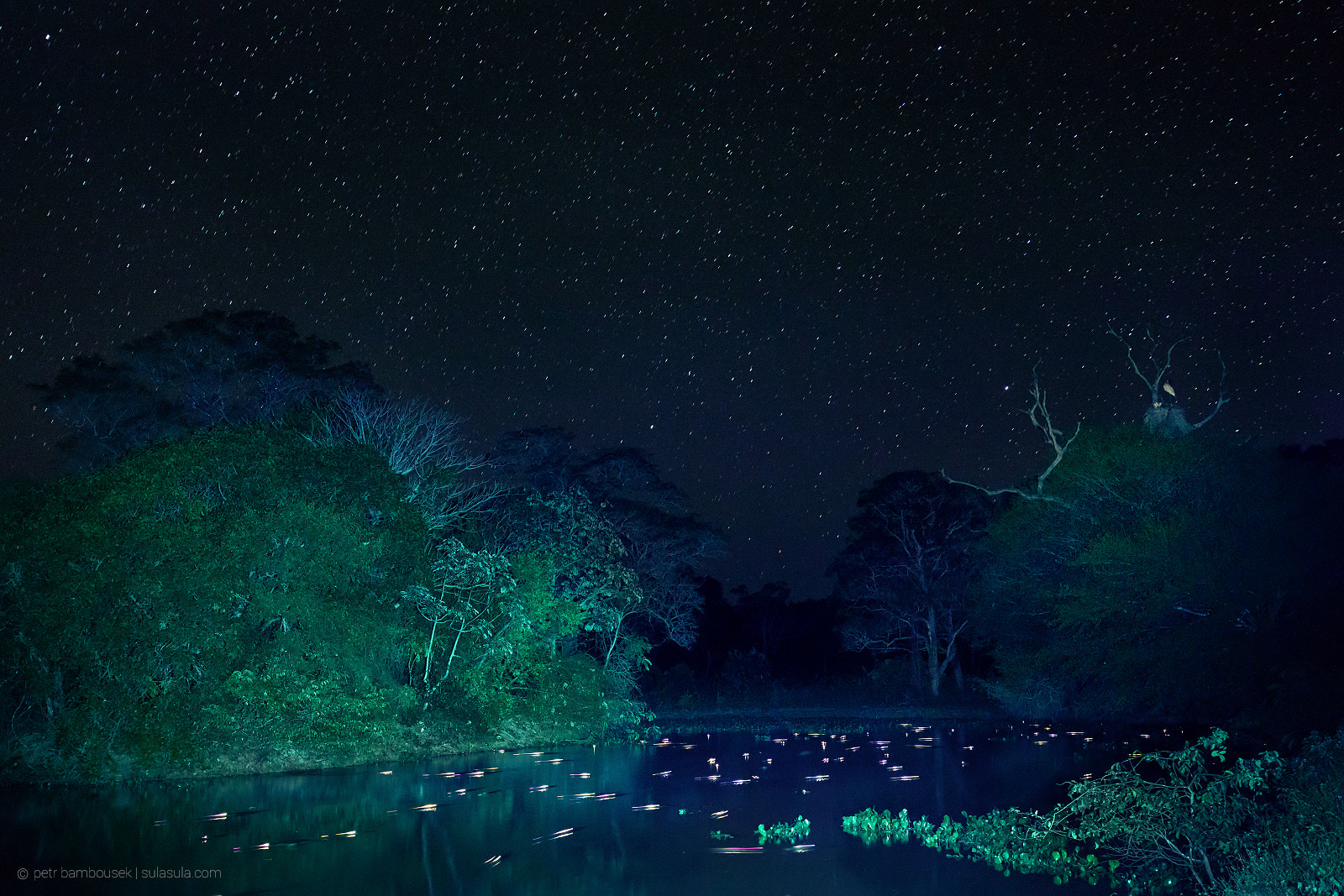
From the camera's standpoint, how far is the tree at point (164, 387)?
36312 mm

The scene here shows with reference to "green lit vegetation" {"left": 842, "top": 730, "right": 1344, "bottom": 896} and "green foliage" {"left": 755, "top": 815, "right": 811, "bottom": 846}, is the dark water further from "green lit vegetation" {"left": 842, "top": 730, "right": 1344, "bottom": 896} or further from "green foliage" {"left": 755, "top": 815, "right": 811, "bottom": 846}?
"green lit vegetation" {"left": 842, "top": 730, "right": 1344, "bottom": 896}

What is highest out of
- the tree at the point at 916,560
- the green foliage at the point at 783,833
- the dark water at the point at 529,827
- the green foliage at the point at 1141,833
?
the tree at the point at 916,560

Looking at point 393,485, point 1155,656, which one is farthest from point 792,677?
point 393,485

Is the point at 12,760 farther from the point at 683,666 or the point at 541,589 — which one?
the point at 683,666

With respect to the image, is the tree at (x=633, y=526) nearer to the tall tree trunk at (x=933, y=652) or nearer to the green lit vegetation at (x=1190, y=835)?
the tall tree trunk at (x=933, y=652)

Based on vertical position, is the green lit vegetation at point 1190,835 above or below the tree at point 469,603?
below

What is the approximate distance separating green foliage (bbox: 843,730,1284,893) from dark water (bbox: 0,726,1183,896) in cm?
59

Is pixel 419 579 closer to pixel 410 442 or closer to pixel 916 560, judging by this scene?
pixel 410 442

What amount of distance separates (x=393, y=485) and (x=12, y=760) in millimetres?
8838

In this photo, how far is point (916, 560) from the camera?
168 ft

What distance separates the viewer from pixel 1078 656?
33.2m

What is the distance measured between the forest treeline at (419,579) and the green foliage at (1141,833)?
12.4m

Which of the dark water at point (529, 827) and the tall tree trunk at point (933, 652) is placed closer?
the dark water at point (529, 827)

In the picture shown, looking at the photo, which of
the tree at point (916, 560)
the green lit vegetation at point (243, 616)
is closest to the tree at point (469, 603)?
the green lit vegetation at point (243, 616)
